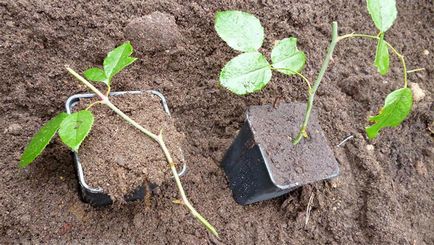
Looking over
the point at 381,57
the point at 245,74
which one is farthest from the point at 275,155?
the point at 381,57

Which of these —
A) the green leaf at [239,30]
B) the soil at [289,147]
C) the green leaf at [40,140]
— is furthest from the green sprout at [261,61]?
the green leaf at [40,140]

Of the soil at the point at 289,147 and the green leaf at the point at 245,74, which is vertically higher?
the green leaf at the point at 245,74

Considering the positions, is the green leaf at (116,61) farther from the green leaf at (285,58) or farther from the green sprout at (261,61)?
the green leaf at (285,58)

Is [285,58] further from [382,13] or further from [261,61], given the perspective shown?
[382,13]

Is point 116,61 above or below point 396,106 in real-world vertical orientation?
above

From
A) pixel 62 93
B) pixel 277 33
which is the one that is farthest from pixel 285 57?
pixel 62 93

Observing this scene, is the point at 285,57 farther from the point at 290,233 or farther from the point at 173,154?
the point at 290,233

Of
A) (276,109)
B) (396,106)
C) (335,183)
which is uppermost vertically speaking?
(396,106)
